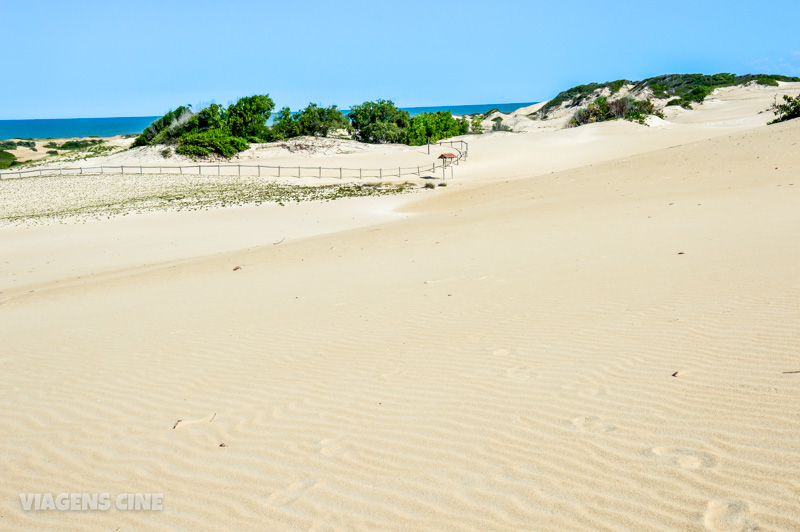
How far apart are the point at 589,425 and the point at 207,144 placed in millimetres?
55610

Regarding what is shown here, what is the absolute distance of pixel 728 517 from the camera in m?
3.34

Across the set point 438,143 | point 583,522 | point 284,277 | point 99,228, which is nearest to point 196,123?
point 438,143

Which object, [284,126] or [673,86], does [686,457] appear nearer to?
[284,126]

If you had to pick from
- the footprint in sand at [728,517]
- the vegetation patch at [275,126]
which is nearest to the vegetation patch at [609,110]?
the vegetation patch at [275,126]

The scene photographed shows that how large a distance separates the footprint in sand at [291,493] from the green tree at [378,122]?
66.1m

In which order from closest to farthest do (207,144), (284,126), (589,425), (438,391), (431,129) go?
(589,425), (438,391), (207,144), (431,129), (284,126)

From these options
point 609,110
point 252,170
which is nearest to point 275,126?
point 252,170

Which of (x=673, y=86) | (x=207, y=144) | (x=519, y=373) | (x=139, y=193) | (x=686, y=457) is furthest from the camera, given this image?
(x=673, y=86)

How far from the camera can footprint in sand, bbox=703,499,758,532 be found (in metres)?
3.26

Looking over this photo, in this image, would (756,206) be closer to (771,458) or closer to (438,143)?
(771,458)

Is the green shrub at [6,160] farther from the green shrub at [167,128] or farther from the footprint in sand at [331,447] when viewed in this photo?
the footprint in sand at [331,447]

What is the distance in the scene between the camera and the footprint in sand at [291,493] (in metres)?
3.91

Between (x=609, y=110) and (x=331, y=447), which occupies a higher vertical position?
(x=609, y=110)

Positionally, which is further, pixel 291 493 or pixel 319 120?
pixel 319 120
